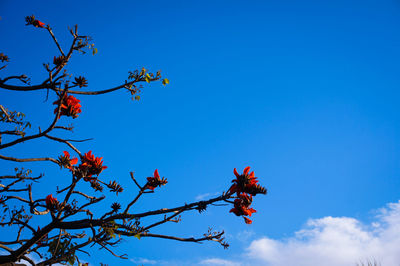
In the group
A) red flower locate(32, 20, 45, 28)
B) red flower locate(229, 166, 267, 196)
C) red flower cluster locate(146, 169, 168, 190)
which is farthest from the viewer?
red flower locate(32, 20, 45, 28)

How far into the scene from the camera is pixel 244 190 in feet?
8.86

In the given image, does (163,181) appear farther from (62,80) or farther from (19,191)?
(19,191)

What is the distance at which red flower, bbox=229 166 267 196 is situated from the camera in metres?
2.62

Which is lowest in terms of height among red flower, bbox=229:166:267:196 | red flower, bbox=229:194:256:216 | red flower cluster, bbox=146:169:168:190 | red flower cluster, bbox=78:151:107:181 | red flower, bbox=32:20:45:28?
red flower, bbox=229:194:256:216

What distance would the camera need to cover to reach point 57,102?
3.15 meters

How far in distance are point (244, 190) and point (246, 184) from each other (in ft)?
0.25

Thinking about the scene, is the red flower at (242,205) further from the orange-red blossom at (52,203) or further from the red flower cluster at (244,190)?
the orange-red blossom at (52,203)

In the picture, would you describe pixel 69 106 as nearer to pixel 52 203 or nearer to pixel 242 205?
pixel 52 203

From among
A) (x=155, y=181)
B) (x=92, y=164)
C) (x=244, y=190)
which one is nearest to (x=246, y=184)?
(x=244, y=190)

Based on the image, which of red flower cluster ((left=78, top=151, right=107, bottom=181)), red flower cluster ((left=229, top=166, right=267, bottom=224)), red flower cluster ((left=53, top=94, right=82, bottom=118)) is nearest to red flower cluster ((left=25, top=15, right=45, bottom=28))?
red flower cluster ((left=53, top=94, right=82, bottom=118))

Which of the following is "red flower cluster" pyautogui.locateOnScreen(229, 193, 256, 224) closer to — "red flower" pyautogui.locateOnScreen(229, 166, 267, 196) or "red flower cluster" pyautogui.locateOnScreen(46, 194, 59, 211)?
"red flower" pyautogui.locateOnScreen(229, 166, 267, 196)

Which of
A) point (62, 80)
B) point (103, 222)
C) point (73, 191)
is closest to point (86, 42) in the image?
point (62, 80)

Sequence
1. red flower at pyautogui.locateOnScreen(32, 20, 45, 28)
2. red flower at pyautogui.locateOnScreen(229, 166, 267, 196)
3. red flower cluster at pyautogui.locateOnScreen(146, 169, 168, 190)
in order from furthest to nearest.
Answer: red flower at pyautogui.locateOnScreen(32, 20, 45, 28), red flower cluster at pyautogui.locateOnScreen(146, 169, 168, 190), red flower at pyautogui.locateOnScreen(229, 166, 267, 196)

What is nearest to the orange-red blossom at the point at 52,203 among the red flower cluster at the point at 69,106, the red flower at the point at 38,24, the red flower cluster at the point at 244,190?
the red flower cluster at the point at 69,106
